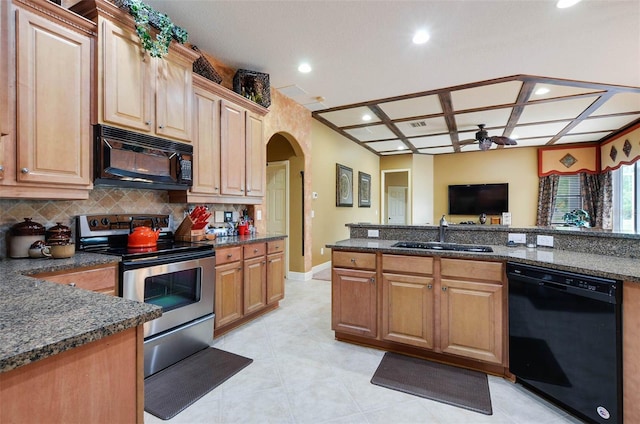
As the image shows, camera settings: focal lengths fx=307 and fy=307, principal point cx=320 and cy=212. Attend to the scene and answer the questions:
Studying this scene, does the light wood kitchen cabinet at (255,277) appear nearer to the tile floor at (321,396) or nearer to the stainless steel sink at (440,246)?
the tile floor at (321,396)

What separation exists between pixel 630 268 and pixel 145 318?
2303mm

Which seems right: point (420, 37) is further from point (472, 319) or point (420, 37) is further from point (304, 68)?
point (472, 319)

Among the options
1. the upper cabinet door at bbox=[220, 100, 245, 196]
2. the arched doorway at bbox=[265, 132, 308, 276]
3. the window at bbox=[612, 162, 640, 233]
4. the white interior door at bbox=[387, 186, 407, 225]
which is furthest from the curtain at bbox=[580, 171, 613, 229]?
the upper cabinet door at bbox=[220, 100, 245, 196]

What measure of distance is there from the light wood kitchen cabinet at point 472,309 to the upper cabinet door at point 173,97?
2355 millimetres

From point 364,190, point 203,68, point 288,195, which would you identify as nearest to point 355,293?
point 203,68

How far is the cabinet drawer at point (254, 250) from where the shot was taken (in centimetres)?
300

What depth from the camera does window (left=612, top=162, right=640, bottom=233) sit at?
5542 mm

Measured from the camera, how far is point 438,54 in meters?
3.16

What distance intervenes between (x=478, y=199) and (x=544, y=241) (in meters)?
5.93

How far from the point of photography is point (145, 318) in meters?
0.89

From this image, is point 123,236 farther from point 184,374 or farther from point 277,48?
point 277,48

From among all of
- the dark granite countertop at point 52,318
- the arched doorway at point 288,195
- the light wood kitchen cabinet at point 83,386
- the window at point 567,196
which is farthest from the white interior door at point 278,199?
the window at point 567,196

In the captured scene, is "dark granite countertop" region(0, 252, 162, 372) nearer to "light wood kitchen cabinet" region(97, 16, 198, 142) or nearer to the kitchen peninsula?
"light wood kitchen cabinet" region(97, 16, 198, 142)

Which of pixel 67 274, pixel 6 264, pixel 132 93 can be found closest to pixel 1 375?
pixel 67 274
